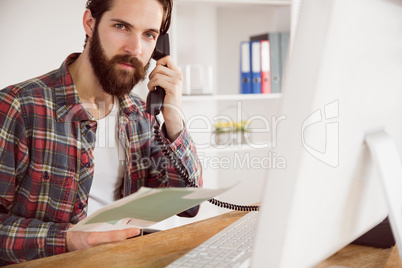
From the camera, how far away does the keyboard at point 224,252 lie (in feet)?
2.23

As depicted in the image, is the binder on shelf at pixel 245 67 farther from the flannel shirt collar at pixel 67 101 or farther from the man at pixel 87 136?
the flannel shirt collar at pixel 67 101

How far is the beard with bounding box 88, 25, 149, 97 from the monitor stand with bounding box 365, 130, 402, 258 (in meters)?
1.06

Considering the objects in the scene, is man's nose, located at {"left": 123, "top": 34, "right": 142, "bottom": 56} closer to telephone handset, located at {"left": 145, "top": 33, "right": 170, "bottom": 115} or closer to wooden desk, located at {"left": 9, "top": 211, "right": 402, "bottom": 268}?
telephone handset, located at {"left": 145, "top": 33, "right": 170, "bottom": 115}

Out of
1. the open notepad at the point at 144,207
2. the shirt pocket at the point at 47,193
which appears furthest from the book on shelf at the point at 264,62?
the open notepad at the point at 144,207

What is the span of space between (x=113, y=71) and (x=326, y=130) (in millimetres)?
1145

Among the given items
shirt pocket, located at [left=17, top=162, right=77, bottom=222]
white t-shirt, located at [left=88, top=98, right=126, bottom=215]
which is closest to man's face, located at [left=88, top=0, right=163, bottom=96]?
white t-shirt, located at [left=88, top=98, right=126, bottom=215]

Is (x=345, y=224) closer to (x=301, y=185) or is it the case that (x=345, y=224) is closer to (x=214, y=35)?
(x=301, y=185)

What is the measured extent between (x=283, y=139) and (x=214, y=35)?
2.54m

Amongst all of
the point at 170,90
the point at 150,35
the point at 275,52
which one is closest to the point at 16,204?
the point at 170,90

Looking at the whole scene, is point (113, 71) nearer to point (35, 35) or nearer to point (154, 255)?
point (154, 255)

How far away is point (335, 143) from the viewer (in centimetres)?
50

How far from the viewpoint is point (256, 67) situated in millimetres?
2666

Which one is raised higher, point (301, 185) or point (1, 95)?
point (1, 95)

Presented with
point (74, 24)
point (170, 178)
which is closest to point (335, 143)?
point (170, 178)
